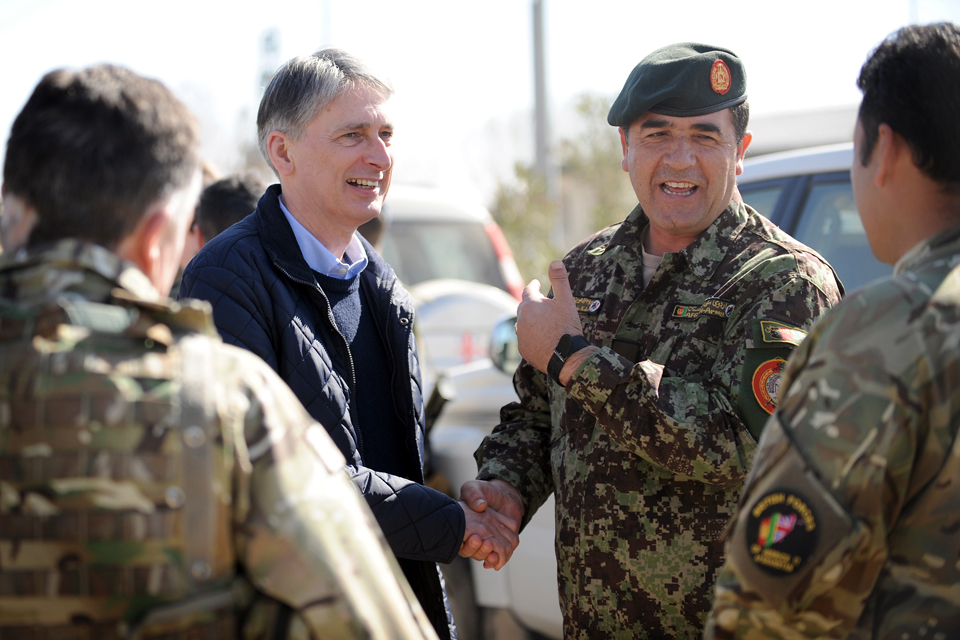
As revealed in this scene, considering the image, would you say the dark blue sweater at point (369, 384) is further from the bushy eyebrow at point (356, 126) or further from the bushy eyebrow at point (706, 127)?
the bushy eyebrow at point (706, 127)

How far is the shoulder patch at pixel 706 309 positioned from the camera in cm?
228

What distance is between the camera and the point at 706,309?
7.57ft

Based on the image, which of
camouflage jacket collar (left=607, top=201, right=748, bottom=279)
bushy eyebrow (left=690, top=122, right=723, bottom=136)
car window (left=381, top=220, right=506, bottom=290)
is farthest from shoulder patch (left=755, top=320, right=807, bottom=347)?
car window (left=381, top=220, right=506, bottom=290)

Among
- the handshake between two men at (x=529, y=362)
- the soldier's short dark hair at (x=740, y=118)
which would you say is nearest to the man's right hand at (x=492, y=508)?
the handshake between two men at (x=529, y=362)

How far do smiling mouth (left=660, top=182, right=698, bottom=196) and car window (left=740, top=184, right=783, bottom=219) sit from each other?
1101mm

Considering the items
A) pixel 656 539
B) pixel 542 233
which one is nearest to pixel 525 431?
pixel 656 539

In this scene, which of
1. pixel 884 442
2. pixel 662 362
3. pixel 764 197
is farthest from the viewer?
pixel 764 197

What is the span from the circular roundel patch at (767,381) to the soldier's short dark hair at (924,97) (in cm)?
77

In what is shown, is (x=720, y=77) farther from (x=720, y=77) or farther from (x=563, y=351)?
(x=563, y=351)

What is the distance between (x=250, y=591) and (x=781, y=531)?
2.73 ft

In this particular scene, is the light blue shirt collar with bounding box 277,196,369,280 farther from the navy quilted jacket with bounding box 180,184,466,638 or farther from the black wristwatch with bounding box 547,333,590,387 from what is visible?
the black wristwatch with bounding box 547,333,590,387

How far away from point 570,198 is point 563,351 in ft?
86.7

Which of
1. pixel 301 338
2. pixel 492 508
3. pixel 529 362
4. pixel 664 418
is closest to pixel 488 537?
pixel 492 508

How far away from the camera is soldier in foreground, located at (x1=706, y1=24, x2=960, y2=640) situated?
1.30 metres
